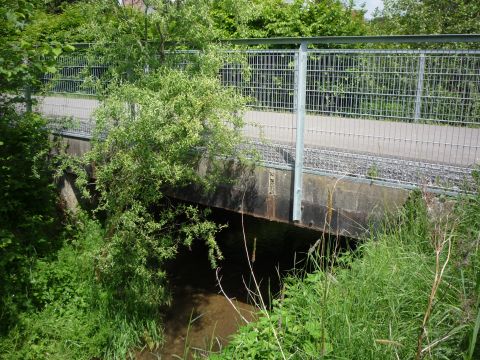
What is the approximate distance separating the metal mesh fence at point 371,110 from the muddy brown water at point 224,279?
1.35m

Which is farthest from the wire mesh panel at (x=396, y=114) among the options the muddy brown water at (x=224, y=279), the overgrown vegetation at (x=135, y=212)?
the muddy brown water at (x=224, y=279)

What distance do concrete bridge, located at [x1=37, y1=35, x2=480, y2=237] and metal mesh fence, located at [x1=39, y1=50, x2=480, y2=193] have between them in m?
0.01

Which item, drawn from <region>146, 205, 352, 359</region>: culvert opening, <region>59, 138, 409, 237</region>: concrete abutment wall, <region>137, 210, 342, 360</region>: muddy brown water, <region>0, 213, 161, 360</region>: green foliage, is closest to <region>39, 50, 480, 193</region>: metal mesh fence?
<region>59, 138, 409, 237</region>: concrete abutment wall

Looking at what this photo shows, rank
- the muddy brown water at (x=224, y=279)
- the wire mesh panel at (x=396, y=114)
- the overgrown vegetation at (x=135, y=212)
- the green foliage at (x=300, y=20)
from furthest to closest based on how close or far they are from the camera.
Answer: the green foliage at (x=300, y=20) → the muddy brown water at (x=224, y=279) → the wire mesh panel at (x=396, y=114) → the overgrown vegetation at (x=135, y=212)

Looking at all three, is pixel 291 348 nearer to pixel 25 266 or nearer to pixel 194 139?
pixel 194 139

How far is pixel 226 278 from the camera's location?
8055mm

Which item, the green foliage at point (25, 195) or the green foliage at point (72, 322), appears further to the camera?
the green foliage at point (25, 195)

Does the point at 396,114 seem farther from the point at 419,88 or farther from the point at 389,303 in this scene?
the point at 389,303

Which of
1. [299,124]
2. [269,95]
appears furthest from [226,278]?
[299,124]

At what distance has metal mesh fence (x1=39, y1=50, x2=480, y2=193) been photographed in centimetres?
491

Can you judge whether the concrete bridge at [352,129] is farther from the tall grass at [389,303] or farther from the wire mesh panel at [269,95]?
the tall grass at [389,303]

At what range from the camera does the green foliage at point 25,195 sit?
6898 millimetres

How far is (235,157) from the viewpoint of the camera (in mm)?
5996

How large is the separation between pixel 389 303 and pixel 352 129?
97.5 inches
